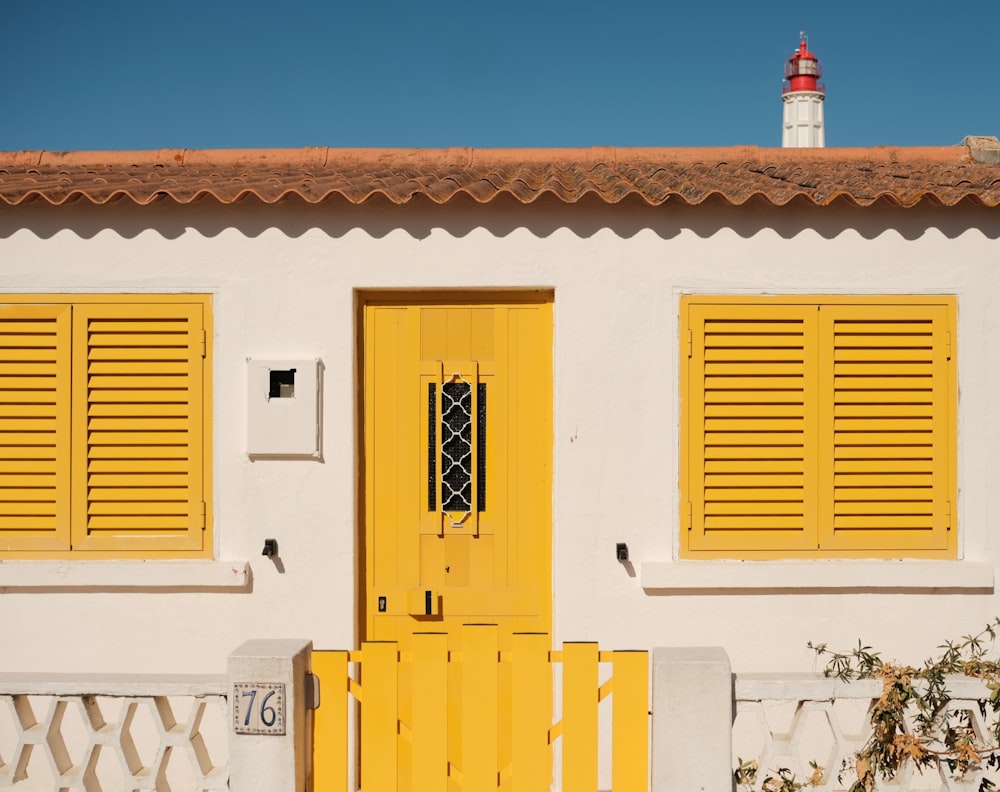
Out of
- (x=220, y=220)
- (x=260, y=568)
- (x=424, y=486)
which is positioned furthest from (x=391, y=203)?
(x=260, y=568)

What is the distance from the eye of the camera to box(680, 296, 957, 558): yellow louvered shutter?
5.46 meters

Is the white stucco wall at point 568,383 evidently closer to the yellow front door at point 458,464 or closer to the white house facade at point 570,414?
the white house facade at point 570,414

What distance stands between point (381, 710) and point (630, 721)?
3.23ft

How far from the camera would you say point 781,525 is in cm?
548

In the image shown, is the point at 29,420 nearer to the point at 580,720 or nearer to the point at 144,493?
the point at 144,493

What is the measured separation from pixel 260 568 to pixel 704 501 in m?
2.44

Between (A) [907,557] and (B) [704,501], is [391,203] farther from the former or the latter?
(A) [907,557]

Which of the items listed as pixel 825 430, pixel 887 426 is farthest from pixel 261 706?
pixel 887 426

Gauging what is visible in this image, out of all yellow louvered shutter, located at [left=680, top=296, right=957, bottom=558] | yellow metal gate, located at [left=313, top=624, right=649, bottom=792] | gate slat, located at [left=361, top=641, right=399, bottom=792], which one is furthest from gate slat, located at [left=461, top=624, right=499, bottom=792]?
yellow louvered shutter, located at [left=680, top=296, right=957, bottom=558]

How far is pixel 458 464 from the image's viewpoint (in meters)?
5.60

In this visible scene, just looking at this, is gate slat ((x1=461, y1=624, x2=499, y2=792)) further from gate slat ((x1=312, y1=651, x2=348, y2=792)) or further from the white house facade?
the white house facade

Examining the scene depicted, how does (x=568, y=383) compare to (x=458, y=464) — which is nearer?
(x=568, y=383)

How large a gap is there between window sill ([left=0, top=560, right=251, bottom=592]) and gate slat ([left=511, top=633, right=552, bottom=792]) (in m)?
2.05

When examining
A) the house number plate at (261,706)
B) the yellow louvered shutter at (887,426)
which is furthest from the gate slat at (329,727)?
the yellow louvered shutter at (887,426)
